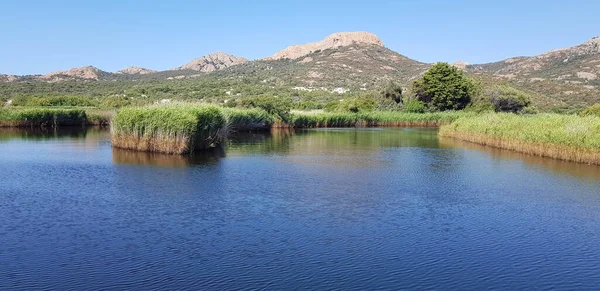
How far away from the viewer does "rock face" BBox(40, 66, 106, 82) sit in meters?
147

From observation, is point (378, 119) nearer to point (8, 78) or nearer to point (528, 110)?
point (528, 110)

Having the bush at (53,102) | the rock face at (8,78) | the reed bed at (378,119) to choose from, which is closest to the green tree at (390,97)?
the reed bed at (378,119)

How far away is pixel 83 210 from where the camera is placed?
13758 millimetres

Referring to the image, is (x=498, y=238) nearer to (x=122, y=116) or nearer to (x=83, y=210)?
(x=83, y=210)

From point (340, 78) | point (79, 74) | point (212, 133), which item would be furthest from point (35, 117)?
point (79, 74)

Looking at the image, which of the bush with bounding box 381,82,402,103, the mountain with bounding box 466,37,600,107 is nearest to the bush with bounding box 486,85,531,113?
the mountain with bounding box 466,37,600,107

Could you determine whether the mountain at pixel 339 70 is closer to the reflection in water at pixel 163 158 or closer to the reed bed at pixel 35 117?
the reed bed at pixel 35 117

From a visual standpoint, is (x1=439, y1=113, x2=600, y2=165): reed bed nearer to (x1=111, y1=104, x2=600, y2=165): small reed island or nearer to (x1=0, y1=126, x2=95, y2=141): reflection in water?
(x1=111, y1=104, x2=600, y2=165): small reed island

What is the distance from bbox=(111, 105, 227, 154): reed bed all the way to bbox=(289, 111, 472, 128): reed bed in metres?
32.6

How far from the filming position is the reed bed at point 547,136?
2577 centimetres

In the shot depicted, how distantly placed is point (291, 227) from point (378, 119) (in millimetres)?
55516

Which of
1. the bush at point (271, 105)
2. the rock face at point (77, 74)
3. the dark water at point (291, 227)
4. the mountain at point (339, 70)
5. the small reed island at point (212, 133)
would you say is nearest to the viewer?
the dark water at point (291, 227)

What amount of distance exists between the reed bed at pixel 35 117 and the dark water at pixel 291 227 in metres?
29.0

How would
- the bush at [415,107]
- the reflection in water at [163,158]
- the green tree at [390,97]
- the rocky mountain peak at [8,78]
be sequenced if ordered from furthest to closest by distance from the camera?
1. the rocky mountain peak at [8,78]
2. the green tree at [390,97]
3. the bush at [415,107]
4. the reflection in water at [163,158]
